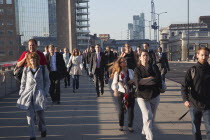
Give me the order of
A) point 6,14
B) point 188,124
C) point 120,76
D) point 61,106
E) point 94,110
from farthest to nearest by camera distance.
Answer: point 6,14, point 61,106, point 94,110, point 188,124, point 120,76

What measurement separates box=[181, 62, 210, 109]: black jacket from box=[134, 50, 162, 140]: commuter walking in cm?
69

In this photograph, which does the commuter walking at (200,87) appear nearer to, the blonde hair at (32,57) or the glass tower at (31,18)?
the blonde hair at (32,57)

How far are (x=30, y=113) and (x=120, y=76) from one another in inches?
79.8

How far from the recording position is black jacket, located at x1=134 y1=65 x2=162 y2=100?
216 inches

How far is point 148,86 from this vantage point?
217 inches

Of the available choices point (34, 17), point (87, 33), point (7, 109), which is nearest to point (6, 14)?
point (34, 17)

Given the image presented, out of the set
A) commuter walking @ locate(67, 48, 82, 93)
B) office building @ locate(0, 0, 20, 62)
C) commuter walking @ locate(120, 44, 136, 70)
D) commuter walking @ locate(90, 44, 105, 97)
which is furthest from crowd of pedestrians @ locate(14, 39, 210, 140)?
office building @ locate(0, 0, 20, 62)

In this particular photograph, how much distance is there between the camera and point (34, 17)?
103438 millimetres

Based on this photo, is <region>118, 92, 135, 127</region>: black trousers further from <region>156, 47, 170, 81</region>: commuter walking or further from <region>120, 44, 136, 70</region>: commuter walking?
<region>156, 47, 170, 81</region>: commuter walking

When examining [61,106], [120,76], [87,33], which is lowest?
[61,106]

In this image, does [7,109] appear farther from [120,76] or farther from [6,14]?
[6,14]

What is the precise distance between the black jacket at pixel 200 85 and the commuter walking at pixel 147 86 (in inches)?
27.0

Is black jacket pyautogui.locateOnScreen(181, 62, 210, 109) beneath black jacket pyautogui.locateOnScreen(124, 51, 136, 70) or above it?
beneath

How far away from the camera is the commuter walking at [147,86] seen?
5.46m
